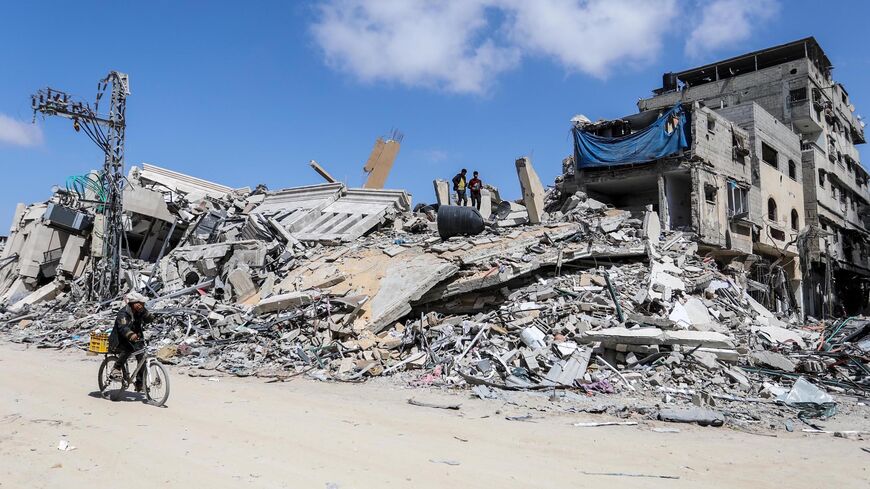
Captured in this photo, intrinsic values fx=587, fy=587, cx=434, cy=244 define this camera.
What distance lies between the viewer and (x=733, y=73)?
116 ft

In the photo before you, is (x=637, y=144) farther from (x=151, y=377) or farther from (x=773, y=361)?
(x=151, y=377)

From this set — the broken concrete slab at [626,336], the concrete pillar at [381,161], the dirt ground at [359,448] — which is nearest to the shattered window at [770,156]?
the concrete pillar at [381,161]

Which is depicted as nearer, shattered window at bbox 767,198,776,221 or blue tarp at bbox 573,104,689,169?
blue tarp at bbox 573,104,689,169

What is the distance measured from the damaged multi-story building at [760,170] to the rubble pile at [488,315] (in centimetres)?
270

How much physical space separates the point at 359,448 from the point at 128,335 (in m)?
3.57

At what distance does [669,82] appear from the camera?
124 ft

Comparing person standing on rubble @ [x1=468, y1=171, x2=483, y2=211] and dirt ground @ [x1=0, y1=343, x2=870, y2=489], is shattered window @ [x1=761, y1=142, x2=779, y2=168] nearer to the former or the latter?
person standing on rubble @ [x1=468, y1=171, x2=483, y2=211]

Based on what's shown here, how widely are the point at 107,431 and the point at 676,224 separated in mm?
19171

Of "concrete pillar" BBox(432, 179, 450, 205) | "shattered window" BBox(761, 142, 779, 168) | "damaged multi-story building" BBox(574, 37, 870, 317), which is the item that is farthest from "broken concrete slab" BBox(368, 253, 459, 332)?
"shattered window" BBox(761, 142, 779, 168)

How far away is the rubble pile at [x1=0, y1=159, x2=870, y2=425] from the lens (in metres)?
9.34

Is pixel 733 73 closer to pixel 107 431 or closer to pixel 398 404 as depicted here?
pixel 398 404

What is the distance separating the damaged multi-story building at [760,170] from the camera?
66.5 ft

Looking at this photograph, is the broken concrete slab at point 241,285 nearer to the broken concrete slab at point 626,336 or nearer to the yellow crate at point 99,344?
the yellow crate at point 99,344

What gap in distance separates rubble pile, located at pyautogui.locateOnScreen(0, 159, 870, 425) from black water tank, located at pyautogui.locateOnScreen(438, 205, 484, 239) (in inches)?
21.9
